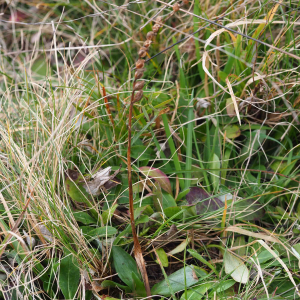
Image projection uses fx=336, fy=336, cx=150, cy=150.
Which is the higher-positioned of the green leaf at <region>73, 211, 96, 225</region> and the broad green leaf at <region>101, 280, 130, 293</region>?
the green leaf at <region>73, 211, 96, 225</region>

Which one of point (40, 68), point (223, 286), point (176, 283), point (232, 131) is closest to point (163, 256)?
point (176, 283)

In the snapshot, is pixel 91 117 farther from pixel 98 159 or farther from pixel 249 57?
pixel 249 57

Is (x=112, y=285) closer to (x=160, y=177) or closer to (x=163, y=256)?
(x=163, y=256)

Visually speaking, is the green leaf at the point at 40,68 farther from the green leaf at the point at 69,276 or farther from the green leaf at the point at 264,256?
the green leaf at the point at 264,256

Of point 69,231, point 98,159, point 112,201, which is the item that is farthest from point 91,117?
point 69,231

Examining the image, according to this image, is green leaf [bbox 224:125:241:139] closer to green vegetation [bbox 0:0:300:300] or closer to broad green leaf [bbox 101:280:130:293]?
green vegetation [bbox 0:0:300:300]

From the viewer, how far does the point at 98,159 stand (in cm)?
121

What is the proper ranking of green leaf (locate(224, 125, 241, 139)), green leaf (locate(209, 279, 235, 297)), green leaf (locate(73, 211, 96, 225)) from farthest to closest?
1. green leaf (locate(224, 125, 241, 139))
2. green leaf (locate(73, 211, 96, 225))
3. green leaf (locate(209, 279, 235, 297))

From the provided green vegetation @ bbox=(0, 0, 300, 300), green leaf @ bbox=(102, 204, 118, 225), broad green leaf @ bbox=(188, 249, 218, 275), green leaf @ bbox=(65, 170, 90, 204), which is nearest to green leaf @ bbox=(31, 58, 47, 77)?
green vegetation @ bbox=(0, 0, 300, 300)

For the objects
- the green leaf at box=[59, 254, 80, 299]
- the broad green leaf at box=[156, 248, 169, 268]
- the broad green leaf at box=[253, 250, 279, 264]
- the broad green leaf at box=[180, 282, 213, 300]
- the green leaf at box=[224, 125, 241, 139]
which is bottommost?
the green leaf at box=[59, 254, 80, 299]

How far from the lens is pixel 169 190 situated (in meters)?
1.14

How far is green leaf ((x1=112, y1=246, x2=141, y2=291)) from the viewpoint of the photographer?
1.00 m

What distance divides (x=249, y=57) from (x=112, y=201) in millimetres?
733

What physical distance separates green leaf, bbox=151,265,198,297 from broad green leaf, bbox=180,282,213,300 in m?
0.02
